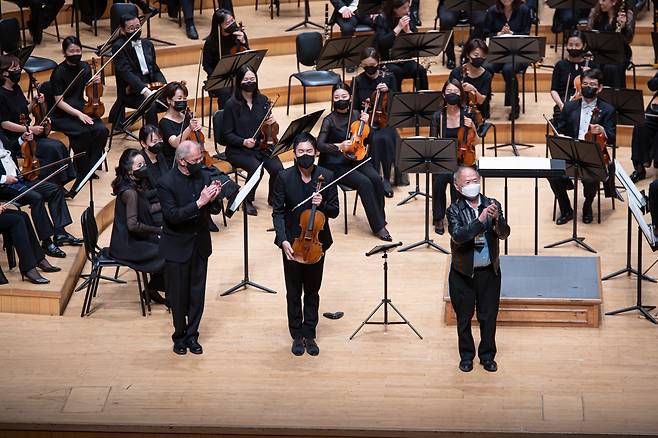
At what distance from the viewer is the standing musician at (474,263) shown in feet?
21.3

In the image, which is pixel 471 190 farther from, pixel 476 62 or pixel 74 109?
pixel 74 109

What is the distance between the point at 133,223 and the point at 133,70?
8.08ft

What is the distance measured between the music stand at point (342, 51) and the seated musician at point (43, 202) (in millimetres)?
2361

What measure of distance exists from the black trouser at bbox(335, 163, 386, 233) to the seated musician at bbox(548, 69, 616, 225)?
3.81 feet

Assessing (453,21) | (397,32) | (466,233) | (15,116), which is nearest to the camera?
(466,233)

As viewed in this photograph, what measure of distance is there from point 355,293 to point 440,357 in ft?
3.23

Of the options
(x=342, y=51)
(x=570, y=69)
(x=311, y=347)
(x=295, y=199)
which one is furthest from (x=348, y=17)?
(x=311, y=347)

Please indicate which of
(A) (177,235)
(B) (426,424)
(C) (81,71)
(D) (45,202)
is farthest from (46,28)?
(B) (426,424)

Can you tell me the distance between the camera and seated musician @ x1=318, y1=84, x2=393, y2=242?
860 cm

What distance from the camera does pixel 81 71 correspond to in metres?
9.01

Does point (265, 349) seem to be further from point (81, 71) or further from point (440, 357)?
point (81, 71)

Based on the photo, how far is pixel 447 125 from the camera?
866 cm

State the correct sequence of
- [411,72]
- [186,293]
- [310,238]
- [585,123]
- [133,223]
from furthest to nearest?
1. [411,72]
2. [585,123]
3. [133,223]
4. [186,293]
5. [310,238]

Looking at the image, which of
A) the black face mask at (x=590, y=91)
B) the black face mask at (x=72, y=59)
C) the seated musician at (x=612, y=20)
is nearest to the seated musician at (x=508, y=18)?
the seated musician at (x=612, y=20)
